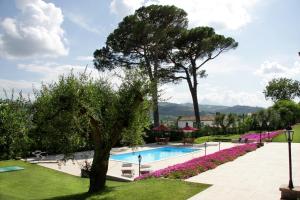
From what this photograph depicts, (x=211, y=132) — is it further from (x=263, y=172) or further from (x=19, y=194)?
(x=19, y=194)

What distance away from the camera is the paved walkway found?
1325 cm

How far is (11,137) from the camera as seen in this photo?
13.9m

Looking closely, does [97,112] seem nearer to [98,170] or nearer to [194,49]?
[98,170]

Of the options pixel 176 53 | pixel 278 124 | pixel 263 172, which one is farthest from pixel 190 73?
pixel 263 172

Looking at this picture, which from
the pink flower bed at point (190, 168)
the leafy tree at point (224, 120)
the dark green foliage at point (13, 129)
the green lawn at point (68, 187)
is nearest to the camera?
the green lawn at point (68, 187)

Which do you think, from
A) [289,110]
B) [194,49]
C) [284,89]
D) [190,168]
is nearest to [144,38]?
[194,49]

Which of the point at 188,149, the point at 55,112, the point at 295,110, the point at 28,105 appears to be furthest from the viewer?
the point at 295,110

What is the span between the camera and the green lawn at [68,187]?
13.6 m

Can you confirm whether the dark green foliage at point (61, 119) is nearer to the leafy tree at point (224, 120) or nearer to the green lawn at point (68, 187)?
the green lawn at point (68, 187)

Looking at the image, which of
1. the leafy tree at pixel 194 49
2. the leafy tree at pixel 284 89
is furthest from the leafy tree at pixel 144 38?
the leafy tree at pixel 284 89

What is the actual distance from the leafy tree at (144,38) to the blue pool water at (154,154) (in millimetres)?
9061

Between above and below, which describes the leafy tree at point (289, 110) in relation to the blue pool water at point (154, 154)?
above

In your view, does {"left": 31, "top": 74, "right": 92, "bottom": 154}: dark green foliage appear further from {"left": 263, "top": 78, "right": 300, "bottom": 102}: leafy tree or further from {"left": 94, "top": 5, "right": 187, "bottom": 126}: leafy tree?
{"left": 263, "top": 78, "right": 300, "bottom": 102}: leafy tree

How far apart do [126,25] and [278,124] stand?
32321mm
